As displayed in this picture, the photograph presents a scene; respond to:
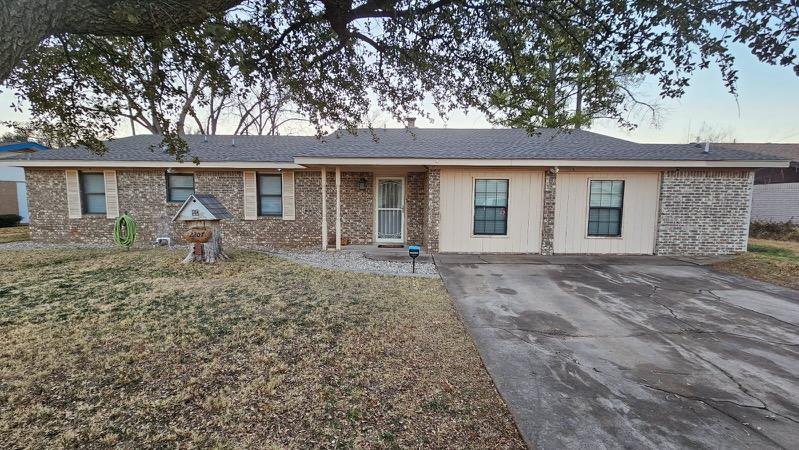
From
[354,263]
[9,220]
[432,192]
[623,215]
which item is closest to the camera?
[354,263]

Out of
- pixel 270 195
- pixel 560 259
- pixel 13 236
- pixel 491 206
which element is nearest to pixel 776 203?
pixel 560 259

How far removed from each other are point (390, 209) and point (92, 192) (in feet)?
31.1

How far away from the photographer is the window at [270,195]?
10602 millimetres

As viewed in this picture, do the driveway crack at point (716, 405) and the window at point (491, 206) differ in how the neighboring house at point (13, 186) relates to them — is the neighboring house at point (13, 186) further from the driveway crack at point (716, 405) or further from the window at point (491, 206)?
the driveway crack at point (716, 405)

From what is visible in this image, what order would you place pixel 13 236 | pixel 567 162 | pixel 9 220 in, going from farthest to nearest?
pixel 9 220
pixel 13 236
pixel 567 162

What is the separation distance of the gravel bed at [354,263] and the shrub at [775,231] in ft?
47.6

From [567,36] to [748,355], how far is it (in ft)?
13.3

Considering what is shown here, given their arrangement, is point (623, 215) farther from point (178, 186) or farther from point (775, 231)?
point (178, 186)

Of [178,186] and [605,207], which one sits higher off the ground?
[178,186]

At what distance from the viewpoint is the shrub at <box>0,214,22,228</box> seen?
46.4 feet

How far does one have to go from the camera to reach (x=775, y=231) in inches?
519

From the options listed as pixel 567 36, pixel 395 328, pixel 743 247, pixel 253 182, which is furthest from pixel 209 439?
pixel 743 247

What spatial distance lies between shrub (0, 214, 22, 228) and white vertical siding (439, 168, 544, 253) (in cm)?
1855

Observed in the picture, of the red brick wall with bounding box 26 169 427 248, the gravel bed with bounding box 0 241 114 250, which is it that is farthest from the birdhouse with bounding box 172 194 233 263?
the gravel bed with bounding box 0 241 114 250
